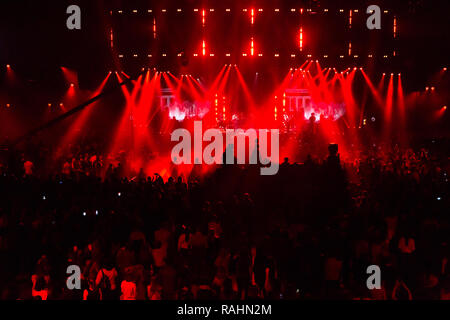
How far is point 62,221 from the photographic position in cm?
684

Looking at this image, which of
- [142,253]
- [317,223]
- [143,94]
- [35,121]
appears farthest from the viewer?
[143,94]

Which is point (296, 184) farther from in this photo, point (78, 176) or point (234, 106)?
point (234, 106)

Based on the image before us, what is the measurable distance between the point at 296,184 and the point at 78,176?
17.1 feet

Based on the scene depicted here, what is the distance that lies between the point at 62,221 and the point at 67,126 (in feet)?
41.0

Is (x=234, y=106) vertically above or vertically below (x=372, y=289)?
above

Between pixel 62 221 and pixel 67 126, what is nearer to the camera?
pixel 62 221

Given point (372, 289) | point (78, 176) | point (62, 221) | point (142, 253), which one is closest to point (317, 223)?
point (372, 289)

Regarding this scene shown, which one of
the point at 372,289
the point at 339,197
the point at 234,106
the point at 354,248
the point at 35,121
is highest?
the point at 234,106

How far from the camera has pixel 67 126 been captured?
723 inches
